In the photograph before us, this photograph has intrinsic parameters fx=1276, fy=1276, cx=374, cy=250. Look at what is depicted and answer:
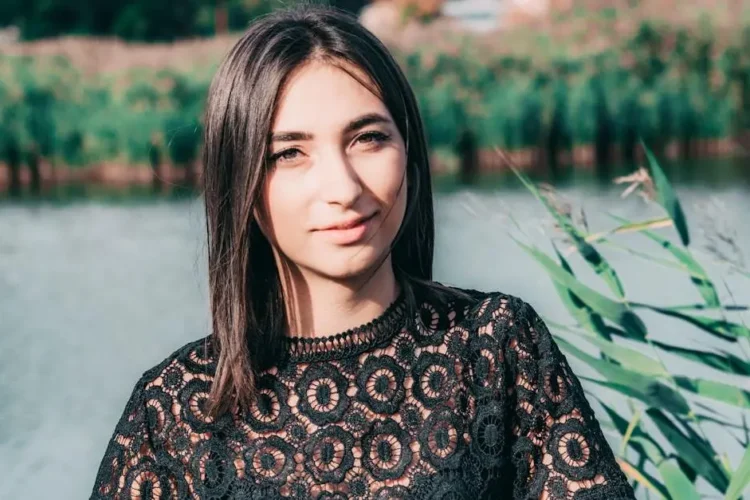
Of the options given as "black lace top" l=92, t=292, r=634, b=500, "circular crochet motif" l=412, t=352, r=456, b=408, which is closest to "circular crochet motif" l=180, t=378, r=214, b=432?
"black lace top" l=92, t=292, r=634, b=500

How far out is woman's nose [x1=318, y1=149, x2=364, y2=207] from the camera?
46.6 inches

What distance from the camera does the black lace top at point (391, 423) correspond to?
124 cm

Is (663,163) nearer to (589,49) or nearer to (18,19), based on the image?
(589,49)

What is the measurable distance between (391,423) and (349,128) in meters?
0.30

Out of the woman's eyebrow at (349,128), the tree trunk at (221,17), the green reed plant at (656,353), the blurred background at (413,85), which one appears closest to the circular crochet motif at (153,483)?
the woman's eyebrow at (349,128)

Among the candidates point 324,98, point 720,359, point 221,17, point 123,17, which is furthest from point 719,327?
point 123,17

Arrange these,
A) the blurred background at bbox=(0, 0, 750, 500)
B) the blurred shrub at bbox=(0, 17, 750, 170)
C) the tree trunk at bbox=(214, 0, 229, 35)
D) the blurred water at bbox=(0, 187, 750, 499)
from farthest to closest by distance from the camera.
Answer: the blurred shrub at bbox=(0, 17, 750, 170) < the tree trunk at bbox=(214, 0, 229, 35) < the blurred background at bbox=(0, 0, 750, 500) < the blurred water at bbox=(0, 187, 750, 499)

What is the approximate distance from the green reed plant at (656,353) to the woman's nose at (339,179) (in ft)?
2.04

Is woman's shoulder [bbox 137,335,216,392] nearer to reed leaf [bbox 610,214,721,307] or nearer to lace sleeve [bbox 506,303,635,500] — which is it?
lace sleeve [bbox 506,303,635,500]

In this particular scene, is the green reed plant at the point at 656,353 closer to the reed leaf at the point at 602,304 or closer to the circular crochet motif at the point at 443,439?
the reed leaf at the point at 602,304

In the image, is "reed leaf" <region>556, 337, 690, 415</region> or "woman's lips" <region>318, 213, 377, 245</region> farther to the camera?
"reed leaf" <region>556, 337, 690, 415</region>

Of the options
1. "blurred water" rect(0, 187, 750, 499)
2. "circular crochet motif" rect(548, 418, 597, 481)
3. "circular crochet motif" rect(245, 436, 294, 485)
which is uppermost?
"circular crochet motif" rect(548, 418, 597, 481)

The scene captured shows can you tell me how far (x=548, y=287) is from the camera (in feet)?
14.6

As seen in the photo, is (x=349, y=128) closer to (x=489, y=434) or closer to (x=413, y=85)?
(x=489, y=434)
